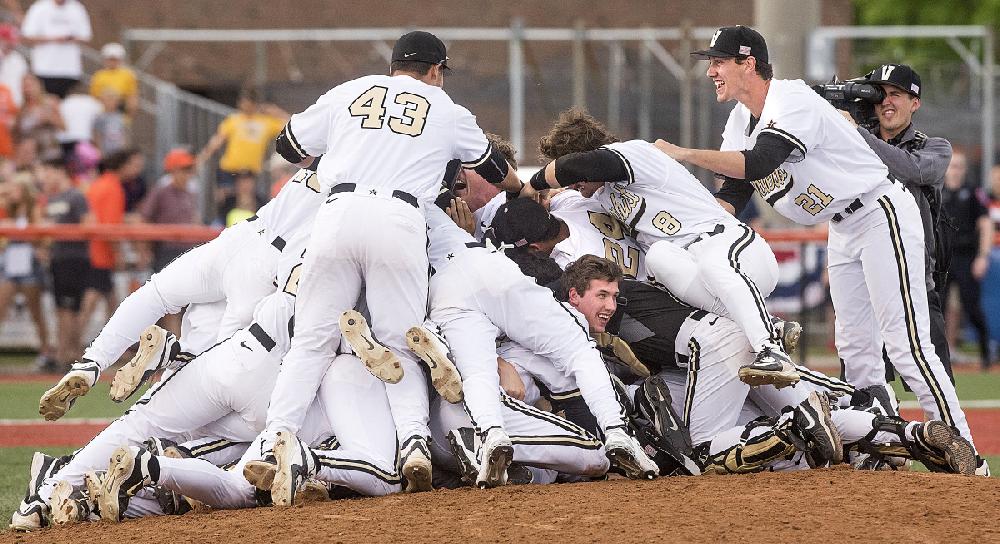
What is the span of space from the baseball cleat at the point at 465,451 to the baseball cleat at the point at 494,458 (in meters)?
0.08

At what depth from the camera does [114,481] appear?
5.96 meters

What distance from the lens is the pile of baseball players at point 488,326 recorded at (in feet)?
21.1

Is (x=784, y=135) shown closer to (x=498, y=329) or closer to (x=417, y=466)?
(x=498, y=329)

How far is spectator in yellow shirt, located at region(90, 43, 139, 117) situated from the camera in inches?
670

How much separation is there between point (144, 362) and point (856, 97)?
4.54 metres

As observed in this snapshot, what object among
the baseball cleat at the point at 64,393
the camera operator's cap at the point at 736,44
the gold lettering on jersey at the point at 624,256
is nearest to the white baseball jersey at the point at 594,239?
the gold lettering on jersey at the point at 624,256

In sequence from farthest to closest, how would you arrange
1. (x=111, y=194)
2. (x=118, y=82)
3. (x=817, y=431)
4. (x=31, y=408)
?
(x=118, y=82)
(x=111, y=194)
(x=31, y=408)
(x=817, y=431)

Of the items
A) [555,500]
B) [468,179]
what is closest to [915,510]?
[555,500]

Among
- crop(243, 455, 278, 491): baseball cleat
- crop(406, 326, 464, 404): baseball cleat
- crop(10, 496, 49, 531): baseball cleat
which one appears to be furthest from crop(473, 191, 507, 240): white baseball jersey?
crop(10, 496, 49, 531): baseball cleat

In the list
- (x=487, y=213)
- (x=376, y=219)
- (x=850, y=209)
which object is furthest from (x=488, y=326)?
(x=850, y=209)

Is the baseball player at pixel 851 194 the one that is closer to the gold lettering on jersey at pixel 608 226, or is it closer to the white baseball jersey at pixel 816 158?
the white baseball jersey at pixel 816 158

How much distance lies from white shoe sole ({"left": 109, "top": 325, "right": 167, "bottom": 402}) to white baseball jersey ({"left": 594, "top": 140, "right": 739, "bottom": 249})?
2492 millimetres

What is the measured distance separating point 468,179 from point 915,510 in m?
3.37

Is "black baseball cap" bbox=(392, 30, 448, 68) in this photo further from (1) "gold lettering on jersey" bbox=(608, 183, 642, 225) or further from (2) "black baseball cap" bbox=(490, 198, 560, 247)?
(1) "gold lettering on jersey" bbox=(608, 183, 642, 225)
